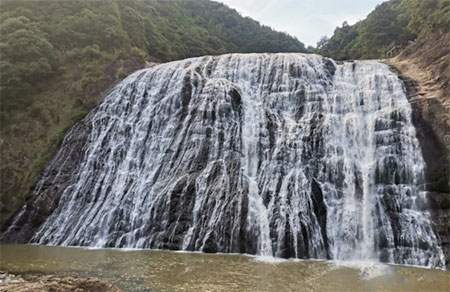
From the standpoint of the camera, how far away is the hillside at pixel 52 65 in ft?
64.4

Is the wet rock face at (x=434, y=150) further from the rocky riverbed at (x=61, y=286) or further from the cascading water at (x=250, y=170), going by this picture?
the rocky riverbed at (x=61, y=286)

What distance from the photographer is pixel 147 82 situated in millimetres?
21734

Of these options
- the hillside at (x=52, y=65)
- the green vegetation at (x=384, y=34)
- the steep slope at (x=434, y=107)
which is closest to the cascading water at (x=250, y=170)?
the steep slope at (x=434, y=107)

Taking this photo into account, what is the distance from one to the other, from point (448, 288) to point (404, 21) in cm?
3978

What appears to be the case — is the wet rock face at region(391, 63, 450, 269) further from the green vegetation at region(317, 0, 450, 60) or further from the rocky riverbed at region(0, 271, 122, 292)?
the green vegetation at region(317, 0, 450, 60)

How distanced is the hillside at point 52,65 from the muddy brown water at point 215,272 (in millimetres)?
8148

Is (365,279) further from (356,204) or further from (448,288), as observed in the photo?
(356,204)

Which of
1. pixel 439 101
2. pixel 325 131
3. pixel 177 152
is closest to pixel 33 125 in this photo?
pixel 177 152

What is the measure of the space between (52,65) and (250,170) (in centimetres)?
1706

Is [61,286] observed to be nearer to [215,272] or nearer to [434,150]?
[215,272]

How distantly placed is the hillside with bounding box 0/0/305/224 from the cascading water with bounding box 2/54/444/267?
1.83 metres

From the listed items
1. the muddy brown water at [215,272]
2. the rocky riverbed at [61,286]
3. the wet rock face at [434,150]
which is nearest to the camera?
the rocky riverbed at [61,286]

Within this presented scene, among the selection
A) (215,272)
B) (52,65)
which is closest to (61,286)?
(215,272)

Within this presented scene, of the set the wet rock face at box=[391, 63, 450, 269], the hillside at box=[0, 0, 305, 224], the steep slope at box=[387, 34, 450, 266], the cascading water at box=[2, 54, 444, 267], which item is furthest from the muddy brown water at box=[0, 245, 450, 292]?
the hillside at box=[0, 0, 305, 224]
